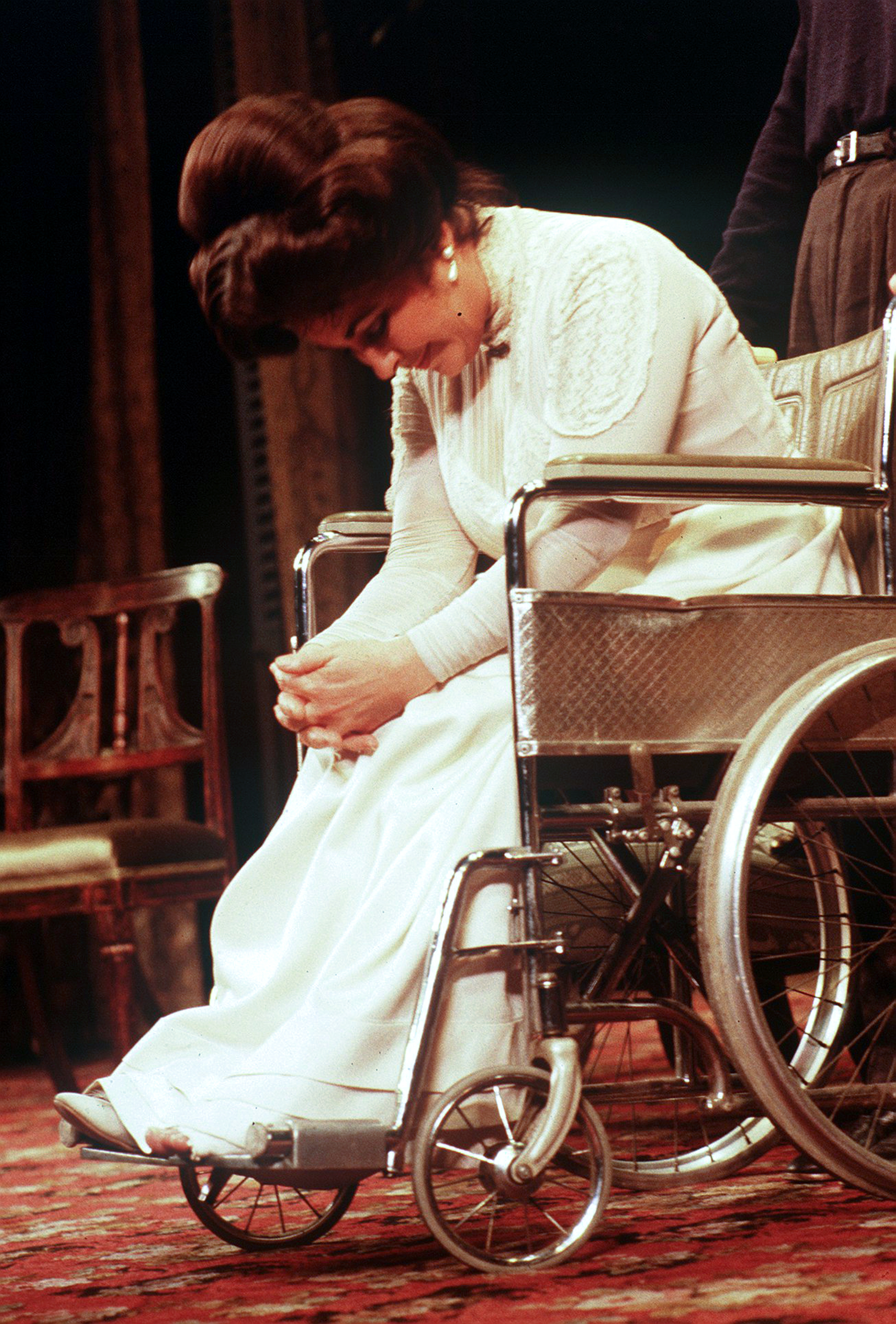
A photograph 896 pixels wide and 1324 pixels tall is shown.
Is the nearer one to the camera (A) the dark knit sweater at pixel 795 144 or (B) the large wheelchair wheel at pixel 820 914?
(B) the large wheelchair wheel at pixel 820 914

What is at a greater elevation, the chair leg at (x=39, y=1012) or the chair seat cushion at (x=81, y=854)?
the chair seat cushion at (x=81, y=854)

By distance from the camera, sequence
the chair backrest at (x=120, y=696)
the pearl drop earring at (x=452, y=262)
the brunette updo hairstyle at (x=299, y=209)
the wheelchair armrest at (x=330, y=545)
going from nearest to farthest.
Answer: the brunette updo hairstyle at (x=299, y=209) < the pearl drop earring at (x=452, y=262) < the wheelchair armrest at (x=330, y=545) < the chair backrest at (x=120, y=696)

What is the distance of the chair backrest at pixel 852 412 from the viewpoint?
1.39 m

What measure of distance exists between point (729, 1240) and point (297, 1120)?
0.34 m

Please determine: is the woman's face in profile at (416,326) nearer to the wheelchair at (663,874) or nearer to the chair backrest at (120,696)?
the wheelchair at (663,874)

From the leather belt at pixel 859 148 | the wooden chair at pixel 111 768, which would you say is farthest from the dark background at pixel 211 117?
the leather belt at pixel 859 148

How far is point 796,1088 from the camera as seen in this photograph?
1.16 m

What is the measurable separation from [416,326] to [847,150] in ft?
2.94

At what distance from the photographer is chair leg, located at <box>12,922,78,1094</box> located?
257cm

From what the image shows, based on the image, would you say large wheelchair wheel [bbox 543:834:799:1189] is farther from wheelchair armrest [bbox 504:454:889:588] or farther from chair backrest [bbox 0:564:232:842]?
chair backrest [bbox 0:564:232:842]

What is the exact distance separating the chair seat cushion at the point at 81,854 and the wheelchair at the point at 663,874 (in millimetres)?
1037

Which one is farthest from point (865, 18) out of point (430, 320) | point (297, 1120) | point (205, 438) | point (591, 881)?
point (205, 438)

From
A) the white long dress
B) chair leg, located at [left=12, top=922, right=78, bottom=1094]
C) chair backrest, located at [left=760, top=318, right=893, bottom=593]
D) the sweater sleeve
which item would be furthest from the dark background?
the white long dress

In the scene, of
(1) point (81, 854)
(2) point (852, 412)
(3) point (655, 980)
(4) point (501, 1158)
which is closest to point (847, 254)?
(2) point (852, 412)
